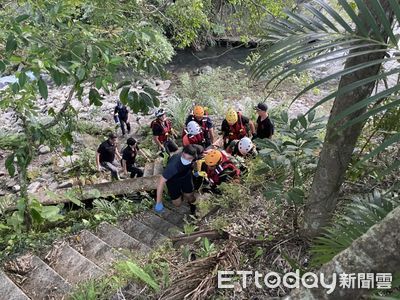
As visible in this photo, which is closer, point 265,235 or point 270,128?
point 265,235

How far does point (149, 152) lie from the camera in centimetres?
886

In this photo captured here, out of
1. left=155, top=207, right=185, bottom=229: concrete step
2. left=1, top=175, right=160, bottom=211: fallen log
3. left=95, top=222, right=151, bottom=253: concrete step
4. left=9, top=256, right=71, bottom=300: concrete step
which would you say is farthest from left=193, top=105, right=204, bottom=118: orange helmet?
left=9, top=256, right=71, bottom=300: concrete step

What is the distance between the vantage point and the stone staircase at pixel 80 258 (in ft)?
12.3

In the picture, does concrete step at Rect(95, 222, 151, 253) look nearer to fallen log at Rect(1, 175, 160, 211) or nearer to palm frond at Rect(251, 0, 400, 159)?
fallen log at Rect(1, 175, 160, 211)

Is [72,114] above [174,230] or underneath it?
above

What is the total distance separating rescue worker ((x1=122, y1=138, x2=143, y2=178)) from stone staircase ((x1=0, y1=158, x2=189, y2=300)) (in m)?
1.81

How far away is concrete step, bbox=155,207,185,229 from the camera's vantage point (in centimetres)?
538

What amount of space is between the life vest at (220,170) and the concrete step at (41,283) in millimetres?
2235

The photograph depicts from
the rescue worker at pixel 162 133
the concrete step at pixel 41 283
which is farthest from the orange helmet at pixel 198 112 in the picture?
the concrete step at pixel 41 283

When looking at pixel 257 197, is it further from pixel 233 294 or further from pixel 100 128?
pixel 100 128

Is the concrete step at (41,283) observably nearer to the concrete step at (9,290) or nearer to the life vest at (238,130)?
the concrete step at (9,290)

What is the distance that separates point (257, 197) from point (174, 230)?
125cm

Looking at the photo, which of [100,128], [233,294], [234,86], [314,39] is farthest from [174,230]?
[234,86]

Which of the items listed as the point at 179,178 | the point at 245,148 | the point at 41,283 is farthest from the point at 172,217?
the point at 41,283
